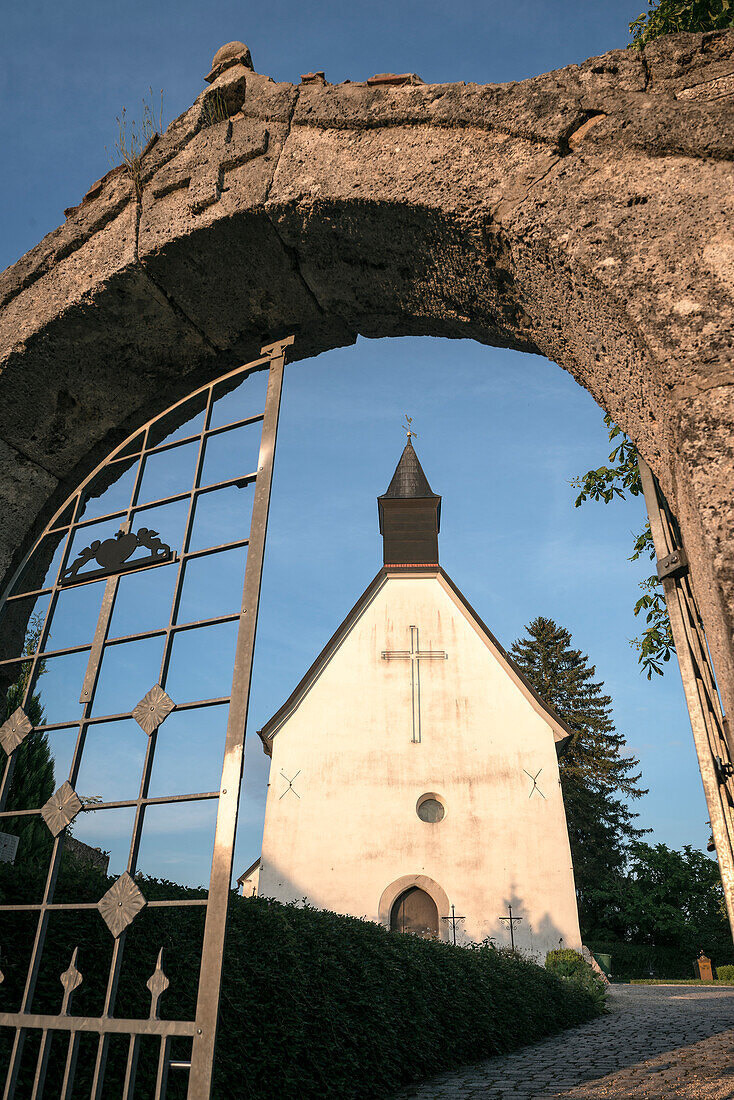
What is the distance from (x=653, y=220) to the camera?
94.9 inches

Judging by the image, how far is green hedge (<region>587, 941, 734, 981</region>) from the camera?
26.8 metres

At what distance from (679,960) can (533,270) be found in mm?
31664

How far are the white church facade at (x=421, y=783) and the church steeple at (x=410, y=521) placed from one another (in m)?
0.84

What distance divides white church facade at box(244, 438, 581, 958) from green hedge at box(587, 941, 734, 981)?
15258 millimetres

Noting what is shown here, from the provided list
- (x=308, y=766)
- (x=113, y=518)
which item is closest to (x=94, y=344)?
(x=113, y=518)

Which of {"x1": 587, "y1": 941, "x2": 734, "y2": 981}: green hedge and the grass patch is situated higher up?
{"x1": 587, "y1": 941, "x2": 734, "y2": 981}: green hedge

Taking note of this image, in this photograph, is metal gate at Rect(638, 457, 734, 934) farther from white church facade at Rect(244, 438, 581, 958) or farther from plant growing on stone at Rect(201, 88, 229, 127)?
white church facade at Rect(244, 438, 581, 958)

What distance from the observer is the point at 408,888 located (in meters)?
14.8

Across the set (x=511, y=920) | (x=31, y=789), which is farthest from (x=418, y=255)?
(x=511, y=920)

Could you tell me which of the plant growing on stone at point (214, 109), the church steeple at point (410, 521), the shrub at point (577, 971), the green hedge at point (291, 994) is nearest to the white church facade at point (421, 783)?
the shrub at point (577, 971)

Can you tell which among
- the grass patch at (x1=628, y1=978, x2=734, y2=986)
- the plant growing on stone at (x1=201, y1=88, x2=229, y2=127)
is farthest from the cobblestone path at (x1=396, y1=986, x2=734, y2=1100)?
the grass patch at (x1=628, y1=978, x2=734, y2=986)

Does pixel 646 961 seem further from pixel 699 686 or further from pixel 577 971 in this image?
pixel 699 686

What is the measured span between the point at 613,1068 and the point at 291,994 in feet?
10.4

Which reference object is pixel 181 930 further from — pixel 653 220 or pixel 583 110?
pixel 583 110
